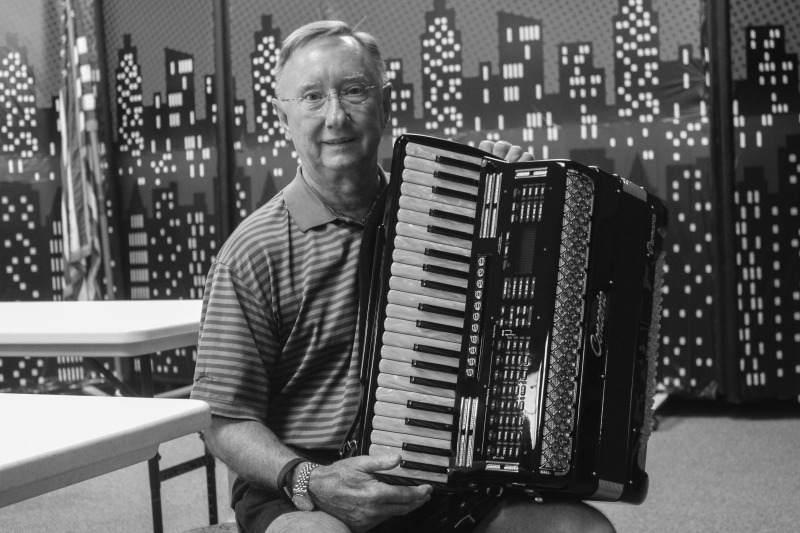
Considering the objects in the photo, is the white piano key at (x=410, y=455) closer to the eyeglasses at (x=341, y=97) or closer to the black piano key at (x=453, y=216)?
the black piano key at (x=453, y=216)

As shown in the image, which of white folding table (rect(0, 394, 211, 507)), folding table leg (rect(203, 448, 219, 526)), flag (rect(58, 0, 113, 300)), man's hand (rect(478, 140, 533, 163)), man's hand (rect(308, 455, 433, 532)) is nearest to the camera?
white folding table (rect(0, 394, 211, 507))

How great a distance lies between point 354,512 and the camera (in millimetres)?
1306

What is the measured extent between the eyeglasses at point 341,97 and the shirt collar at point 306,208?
146mm

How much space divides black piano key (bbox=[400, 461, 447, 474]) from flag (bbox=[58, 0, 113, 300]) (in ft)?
12.2

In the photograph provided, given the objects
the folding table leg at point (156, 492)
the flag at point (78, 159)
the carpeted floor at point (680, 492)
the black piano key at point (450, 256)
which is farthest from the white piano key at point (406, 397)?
the flag at point (78, 159)

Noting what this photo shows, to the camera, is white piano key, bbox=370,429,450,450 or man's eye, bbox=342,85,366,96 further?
man's eye, bbox=342,85,366,96

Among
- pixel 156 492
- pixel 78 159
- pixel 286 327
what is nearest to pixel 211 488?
pixel 156 492

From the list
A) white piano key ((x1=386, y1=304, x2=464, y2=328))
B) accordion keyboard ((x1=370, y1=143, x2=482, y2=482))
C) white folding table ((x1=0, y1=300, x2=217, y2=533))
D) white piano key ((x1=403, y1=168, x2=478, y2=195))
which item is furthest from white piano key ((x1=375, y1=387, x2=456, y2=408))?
white folding table ((x1=0, y1=300, x2=217, y2=533))

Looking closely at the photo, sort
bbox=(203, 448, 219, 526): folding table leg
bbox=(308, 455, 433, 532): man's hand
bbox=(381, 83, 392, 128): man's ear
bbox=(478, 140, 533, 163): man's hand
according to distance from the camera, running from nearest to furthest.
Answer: bbox=(308, 455, 433, 532): man's hand, bbox=(478, 140, 533, 163): man's hand, bbox=(381, 83, 392, 128): man's ear, bbox=(203, 448, 219, 526): folding table leg

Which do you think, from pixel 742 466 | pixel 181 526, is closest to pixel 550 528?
pixel 181 526

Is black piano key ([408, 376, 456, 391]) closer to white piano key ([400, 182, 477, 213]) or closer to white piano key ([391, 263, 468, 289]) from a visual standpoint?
white piano key ([391, 263, 468, 289])

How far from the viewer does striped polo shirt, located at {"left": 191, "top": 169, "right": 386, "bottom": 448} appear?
56.3 inches

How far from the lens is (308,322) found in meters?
1.48

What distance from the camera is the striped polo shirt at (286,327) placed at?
4.69 ft
